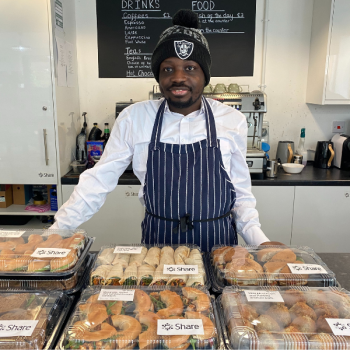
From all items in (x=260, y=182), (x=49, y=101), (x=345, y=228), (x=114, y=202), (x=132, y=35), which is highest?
(x=132, y=35)

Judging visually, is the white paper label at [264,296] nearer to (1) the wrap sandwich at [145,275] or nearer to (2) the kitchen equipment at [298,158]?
(1) the wrap sandwich at [145,275]

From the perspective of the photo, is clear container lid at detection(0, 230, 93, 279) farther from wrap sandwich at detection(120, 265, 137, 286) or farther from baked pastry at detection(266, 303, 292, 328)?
baked pastry at detection(266, 303, 292, 328)

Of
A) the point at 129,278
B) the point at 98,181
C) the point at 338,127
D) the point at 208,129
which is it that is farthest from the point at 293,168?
the point at 129,278

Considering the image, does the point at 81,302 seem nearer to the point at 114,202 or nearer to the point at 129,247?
the point at 129,247

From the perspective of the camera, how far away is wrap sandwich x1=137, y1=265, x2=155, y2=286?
990 mm

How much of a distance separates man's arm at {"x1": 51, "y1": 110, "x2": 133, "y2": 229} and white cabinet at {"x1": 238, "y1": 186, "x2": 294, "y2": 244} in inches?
56.9

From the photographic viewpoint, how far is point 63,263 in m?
1.03

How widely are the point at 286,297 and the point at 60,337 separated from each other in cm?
58

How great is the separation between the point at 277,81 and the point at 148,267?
2.67 m

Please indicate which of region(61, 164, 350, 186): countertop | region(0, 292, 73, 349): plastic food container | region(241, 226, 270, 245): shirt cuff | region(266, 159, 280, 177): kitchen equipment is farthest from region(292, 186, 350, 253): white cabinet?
region(0, 292, 73, 349): plastic food container

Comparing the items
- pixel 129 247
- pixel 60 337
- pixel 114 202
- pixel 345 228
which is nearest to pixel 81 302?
pixel 60 337

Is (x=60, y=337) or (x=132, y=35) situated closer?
(x=60, y=337)

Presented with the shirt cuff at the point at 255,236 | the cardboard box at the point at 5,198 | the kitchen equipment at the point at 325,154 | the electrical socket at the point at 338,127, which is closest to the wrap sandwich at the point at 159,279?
the shirt cuff at the point at 255,236

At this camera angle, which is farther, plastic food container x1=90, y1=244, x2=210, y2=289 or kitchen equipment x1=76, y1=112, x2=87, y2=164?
kitchen equipment x1=76, y1=112, x2=87, y2=164
